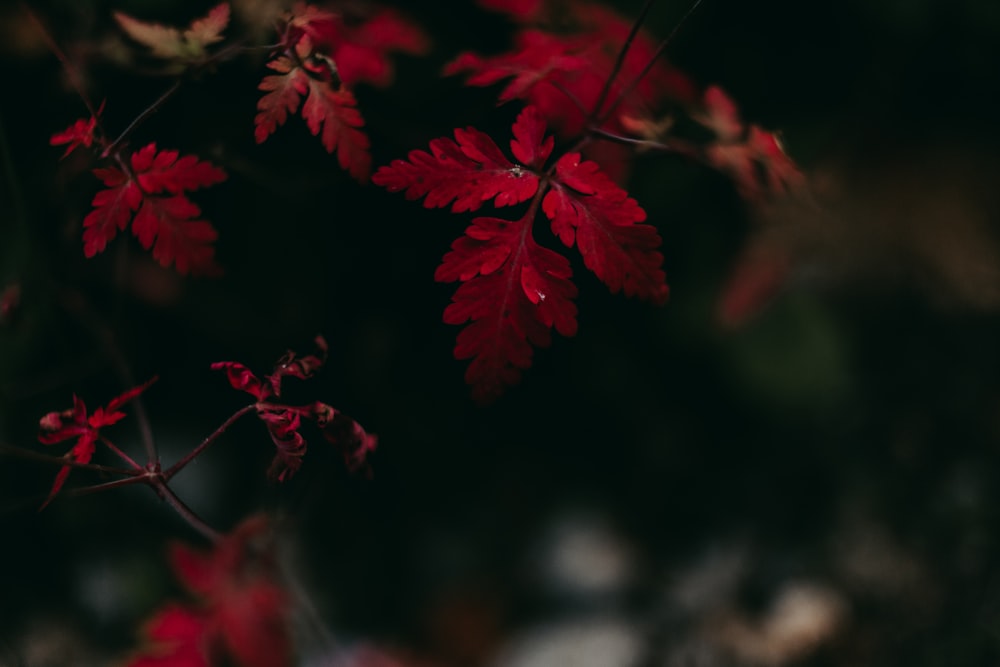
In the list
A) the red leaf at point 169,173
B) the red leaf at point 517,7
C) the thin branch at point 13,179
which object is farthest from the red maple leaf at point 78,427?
the red leaf at point 517,7

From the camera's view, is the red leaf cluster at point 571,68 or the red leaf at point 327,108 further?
the red leaf cluster at point 571,68

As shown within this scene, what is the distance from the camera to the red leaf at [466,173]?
2.42ft

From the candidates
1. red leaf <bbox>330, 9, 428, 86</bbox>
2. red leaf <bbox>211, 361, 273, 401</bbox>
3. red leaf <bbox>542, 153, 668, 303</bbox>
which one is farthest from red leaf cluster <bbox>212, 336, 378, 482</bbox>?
red leaf <bbox>330, 9, 428, 86</bbox>

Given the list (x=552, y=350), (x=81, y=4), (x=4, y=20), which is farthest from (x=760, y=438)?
(x=4, y=20)

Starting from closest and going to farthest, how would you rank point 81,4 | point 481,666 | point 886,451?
point 81,4 < point 481,666 < point 886,451

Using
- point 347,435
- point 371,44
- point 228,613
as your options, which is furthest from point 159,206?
point 228,613

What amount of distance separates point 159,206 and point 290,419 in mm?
282

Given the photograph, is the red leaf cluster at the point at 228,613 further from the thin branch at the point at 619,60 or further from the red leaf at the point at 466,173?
the thin branch at the point at 619,60

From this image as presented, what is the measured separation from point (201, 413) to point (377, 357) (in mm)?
433

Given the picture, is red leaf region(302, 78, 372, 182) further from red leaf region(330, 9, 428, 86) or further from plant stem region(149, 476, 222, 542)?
plant stem region(149, 476, 222, 542)

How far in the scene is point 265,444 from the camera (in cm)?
166

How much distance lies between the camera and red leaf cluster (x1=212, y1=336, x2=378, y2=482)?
76 cm

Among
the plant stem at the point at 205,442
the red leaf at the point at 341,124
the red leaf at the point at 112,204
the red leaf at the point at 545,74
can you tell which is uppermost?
the red leaf at the point at 545,74

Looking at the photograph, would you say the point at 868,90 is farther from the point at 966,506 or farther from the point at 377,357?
the point at 377,357
